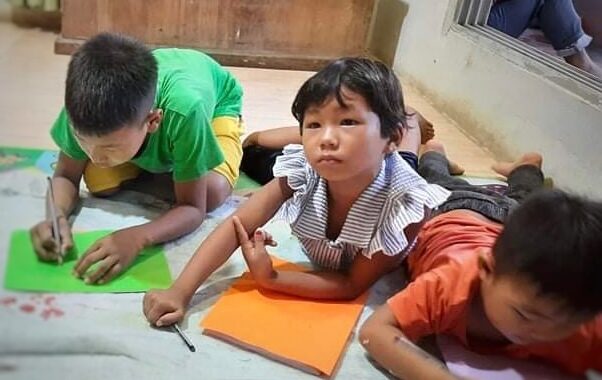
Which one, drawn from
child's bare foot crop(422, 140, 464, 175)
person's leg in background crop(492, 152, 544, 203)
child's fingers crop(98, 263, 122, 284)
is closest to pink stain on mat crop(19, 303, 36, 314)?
child's fingers crop(98, 263, 122, 284)

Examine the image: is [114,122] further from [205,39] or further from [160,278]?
[205,39]

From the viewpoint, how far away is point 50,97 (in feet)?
1.32

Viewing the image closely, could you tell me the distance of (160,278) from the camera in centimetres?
86

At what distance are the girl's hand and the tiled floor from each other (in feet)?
1.07

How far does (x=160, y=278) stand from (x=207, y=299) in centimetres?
7

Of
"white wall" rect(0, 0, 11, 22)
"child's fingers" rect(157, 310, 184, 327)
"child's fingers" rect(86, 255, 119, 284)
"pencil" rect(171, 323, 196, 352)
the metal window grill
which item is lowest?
"pencil" rect(171, 323, 196, 352)

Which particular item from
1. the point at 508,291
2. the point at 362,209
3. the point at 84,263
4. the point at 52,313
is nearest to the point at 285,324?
the point at 362,209

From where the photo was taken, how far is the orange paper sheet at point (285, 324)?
779 mm

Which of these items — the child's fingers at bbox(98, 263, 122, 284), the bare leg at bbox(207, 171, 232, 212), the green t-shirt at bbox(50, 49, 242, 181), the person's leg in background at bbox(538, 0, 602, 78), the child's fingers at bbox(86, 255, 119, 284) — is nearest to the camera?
the child's fingers at bbox(86, 255, 119, 284)

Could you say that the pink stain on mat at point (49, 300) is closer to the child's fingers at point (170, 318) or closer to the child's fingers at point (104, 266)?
the child's fingers at point (104, 266)

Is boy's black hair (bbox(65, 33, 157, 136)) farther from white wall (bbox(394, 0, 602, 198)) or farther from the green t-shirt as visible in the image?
white wall (bbox(394, 0, 602, 198))

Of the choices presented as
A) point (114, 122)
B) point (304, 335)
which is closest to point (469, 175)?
point (304, 335)

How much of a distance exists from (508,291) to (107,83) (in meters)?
0.46

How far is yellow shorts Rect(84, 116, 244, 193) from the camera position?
992mm
